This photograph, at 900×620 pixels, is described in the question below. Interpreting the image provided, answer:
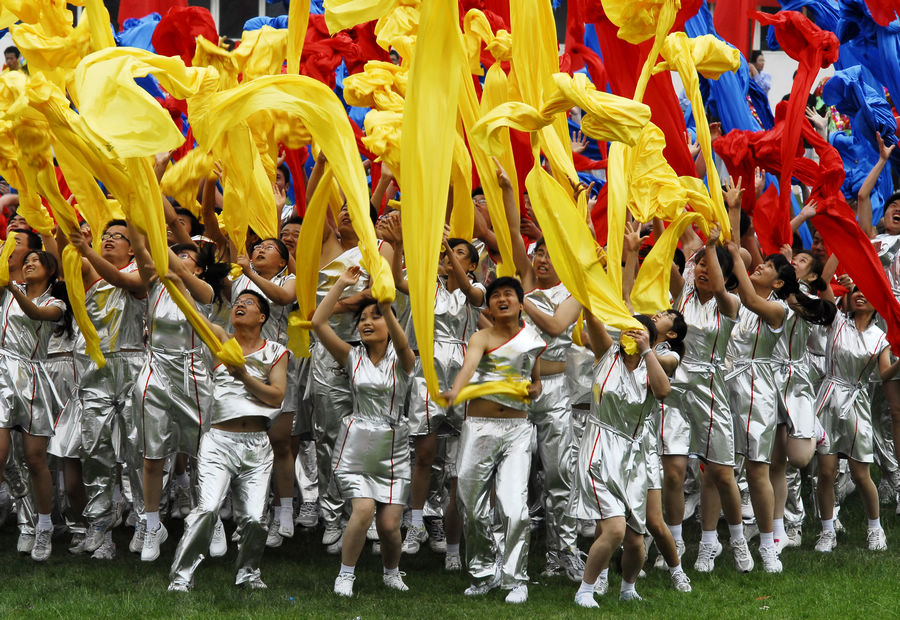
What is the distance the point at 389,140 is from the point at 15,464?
10.9 feet

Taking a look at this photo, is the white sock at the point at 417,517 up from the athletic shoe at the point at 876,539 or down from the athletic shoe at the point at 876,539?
up

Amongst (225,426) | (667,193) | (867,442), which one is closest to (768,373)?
(867,442)

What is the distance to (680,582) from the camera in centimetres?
632

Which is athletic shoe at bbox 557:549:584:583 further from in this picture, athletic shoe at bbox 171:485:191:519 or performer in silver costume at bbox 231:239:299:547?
A: athletic shoe at bbox 171:485:191:519

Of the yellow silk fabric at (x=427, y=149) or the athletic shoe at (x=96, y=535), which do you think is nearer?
the yellow silk fabric at (x=427, y=149)

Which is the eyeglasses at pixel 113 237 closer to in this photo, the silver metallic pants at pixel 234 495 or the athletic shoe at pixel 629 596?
the silver metallic pants at pixel 234 495

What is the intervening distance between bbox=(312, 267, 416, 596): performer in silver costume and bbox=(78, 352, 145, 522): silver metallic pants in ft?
4.64

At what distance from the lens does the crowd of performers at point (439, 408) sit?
20.1 ft

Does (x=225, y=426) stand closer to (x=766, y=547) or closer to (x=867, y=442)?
(x=766, y=547)

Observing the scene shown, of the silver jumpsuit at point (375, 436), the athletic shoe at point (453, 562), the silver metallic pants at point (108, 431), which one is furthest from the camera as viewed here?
the silver metallic pants at point (108, 431)

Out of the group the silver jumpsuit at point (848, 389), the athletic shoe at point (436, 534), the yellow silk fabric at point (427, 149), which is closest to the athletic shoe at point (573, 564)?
the athletic shoe at point (436, 534)

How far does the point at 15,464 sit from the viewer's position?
745 centimetres

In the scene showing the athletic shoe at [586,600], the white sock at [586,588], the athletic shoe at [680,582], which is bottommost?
the athletic shoe at [680,582]

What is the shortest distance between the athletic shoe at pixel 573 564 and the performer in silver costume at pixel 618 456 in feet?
1.45
